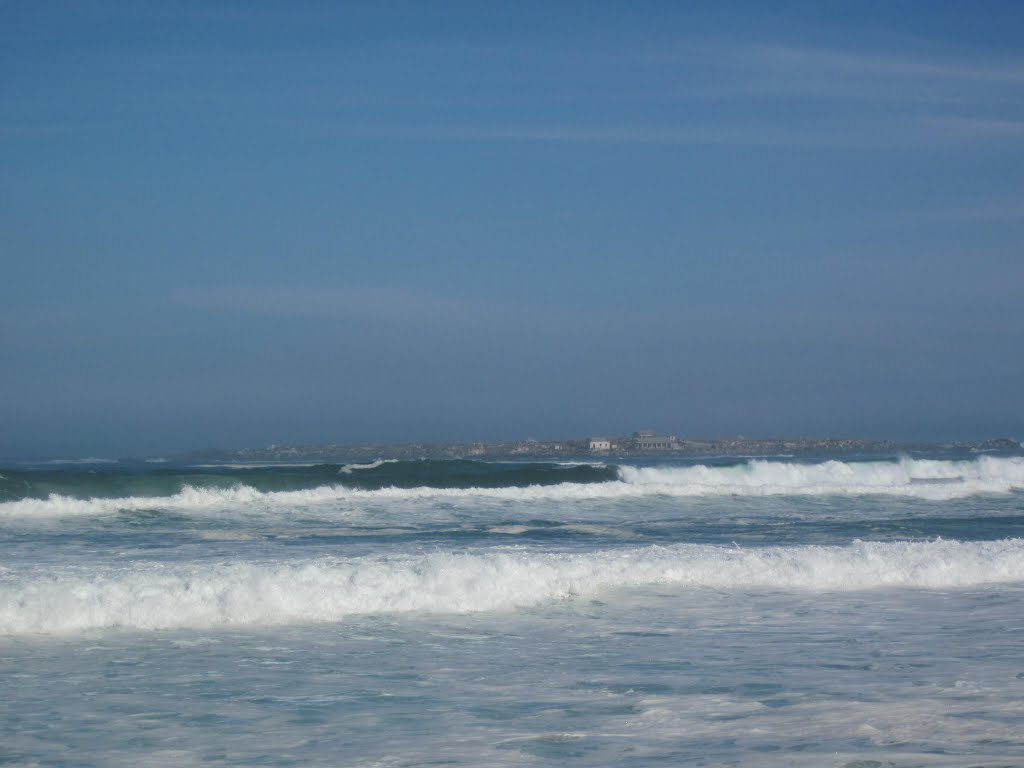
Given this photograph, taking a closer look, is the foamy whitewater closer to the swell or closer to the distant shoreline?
the swell

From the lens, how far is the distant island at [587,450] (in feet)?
196

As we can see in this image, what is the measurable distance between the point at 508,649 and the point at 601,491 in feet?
61.2

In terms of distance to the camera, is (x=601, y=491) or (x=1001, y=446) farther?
(x=1001, y=446)

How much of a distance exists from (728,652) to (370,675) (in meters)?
2.97

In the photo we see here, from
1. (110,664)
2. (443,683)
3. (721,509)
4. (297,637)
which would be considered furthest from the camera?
(721,509)

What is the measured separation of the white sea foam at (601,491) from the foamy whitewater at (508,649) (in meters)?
3.78

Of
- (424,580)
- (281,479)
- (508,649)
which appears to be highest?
(281,479)

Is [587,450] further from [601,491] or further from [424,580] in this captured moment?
[424,580]

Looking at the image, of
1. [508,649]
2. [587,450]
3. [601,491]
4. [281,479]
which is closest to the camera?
[508,649]

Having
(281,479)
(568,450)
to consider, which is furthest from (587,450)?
(281,479)

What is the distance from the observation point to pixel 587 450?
61.2m

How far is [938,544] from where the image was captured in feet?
48.1

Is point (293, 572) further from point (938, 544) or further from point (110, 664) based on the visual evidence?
point (938, 544)

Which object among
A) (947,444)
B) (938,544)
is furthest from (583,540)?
(947,444)
